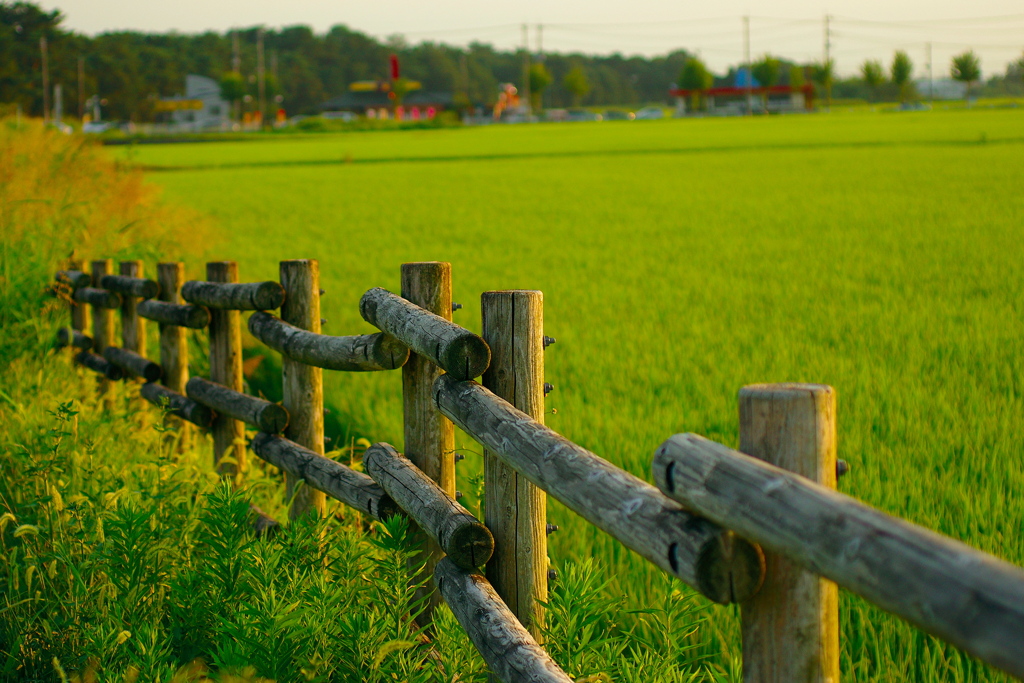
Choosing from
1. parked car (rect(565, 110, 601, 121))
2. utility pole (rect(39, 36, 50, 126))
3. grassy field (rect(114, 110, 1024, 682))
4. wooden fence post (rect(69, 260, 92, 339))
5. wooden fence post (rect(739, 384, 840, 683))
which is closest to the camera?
wooden fence post (rect(739, 384, 840, 683))

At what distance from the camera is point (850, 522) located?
3.88 feet

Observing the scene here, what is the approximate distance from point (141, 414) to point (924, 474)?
4523mm

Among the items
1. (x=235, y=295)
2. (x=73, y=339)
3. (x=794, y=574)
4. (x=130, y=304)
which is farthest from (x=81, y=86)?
(x=794, y=574)

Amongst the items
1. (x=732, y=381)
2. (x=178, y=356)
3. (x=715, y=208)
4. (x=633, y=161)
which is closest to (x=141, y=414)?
(x=178, y=356)

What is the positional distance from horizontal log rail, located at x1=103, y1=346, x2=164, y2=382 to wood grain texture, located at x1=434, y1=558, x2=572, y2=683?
3377 millimetres

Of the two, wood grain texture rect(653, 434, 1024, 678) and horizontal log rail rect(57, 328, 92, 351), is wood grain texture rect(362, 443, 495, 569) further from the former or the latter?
horizontal log rail rect(57, 328, 92, 351)

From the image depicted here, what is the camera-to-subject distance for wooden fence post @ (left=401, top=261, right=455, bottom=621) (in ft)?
9.78

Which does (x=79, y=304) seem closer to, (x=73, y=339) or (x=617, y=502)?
(x=73, y=339)

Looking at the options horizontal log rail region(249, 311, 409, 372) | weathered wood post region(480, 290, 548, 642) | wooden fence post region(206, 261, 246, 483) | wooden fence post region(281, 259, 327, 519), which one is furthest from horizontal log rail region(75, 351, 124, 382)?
weathered wood post region(480, 290, 548, 642)

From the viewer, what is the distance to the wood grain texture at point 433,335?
2490 mm

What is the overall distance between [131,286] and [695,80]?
111 m

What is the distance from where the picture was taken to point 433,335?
2.62m

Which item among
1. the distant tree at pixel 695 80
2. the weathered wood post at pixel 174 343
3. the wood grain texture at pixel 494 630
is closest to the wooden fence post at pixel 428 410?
the wood grain texture at pixel 494 630

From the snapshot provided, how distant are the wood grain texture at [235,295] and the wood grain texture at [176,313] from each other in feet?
0.18
